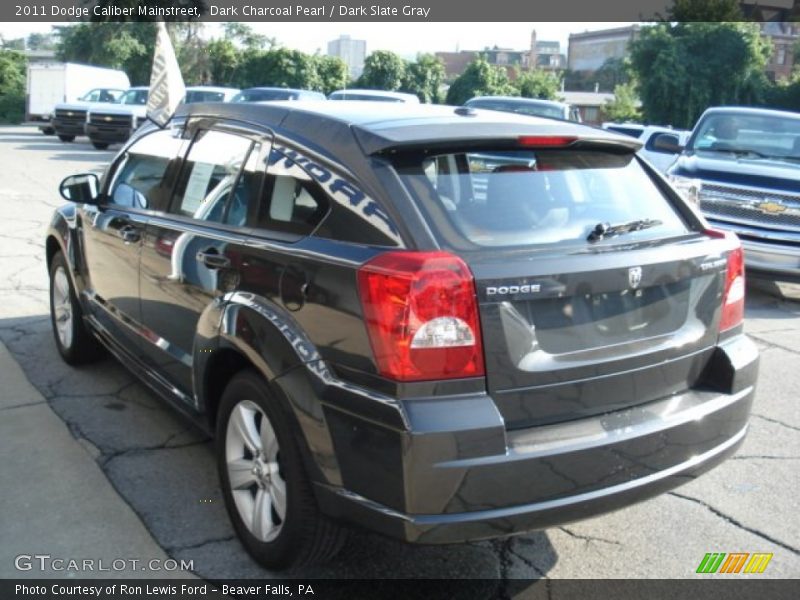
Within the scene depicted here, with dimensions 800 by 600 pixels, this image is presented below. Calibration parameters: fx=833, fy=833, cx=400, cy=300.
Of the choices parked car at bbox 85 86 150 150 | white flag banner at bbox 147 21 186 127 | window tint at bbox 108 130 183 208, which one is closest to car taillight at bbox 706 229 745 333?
window tint at bbox 108 130 183 208

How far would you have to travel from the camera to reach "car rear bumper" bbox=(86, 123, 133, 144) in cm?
2403

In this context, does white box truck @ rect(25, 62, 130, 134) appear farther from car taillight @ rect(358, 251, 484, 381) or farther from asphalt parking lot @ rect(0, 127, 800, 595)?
car taillight @ rect(358, 251, 484, 381)

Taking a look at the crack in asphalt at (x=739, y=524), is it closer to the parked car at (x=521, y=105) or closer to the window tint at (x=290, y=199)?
the window tint at (x=290, y=199)

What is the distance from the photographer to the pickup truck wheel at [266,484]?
293cm

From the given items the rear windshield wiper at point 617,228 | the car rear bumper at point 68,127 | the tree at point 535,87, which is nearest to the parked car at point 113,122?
the car rear bumper at point 68,127

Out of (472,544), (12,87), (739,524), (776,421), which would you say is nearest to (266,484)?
(472,544)

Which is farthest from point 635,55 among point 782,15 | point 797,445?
point 797,445

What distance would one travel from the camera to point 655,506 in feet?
12.7

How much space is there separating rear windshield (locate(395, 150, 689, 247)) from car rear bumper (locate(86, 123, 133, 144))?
2268 centimetres

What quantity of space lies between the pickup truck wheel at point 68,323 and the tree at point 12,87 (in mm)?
43642

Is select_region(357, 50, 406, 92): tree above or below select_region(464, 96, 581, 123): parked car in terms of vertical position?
above

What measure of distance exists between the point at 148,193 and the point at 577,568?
112 inches

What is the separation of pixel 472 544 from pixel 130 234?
2.39m
